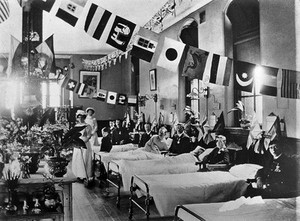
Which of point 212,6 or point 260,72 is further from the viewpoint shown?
point 212,6

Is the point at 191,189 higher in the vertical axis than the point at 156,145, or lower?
lower

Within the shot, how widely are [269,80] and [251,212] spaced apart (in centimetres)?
147

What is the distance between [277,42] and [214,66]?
107 centimetres

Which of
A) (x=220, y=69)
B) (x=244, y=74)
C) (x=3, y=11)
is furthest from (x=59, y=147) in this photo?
(x=244, y=74)

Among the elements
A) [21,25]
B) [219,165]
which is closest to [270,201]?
[219,165]

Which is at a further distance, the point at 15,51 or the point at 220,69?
the point at 15,51

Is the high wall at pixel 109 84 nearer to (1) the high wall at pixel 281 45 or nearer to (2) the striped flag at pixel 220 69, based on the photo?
(1) the high wall at pixel 281 45

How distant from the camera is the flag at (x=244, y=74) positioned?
12.4 feet

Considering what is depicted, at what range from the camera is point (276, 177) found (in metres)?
3.96

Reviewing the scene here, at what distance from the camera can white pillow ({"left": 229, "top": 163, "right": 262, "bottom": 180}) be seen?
437 centimetres

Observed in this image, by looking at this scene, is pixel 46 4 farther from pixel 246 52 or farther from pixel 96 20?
pixel 246 52

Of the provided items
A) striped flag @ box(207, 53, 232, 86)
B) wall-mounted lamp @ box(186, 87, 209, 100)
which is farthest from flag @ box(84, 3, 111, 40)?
wall-mounted lamp @ box(186, 87, 209, 100)

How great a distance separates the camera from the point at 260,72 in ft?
12.3

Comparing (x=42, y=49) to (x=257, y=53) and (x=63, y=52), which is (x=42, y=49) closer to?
(x=63, y=52)
